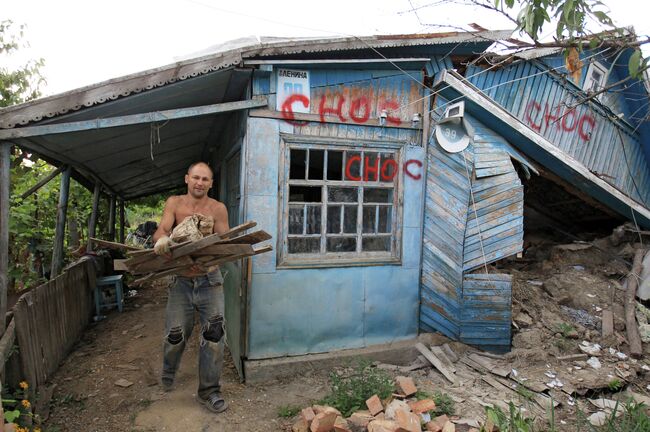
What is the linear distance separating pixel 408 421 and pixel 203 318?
6.78 feet

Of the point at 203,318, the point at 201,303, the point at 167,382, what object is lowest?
the point at 167,382

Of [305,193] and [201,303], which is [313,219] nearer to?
[305,193]

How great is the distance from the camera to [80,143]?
444cm

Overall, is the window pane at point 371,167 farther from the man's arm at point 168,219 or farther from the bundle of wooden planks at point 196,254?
the man's arm at point 168,219

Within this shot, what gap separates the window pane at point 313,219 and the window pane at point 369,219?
616 mm

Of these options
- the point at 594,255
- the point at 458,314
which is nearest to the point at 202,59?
the point at 458,314

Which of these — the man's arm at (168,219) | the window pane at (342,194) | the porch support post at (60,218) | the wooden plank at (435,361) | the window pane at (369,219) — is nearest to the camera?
the man's arm at (168,219)

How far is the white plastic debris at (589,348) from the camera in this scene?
4941 millimetres

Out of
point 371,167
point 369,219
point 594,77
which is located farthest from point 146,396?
point 594,77

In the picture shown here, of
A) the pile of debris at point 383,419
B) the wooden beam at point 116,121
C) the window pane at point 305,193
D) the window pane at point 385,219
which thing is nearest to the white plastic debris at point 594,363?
the pile of debris at point 383,419

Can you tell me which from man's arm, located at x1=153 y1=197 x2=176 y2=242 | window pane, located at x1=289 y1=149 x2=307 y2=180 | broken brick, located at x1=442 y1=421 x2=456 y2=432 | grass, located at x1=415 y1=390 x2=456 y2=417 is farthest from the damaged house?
broken brick, located at x1=442 y1=421 x2=456 y2=432

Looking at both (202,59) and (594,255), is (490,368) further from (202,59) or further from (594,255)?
(202,59)

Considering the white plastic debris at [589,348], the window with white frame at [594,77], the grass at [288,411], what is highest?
the window with white frame at [594,77]

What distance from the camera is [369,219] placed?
4.87 meters
